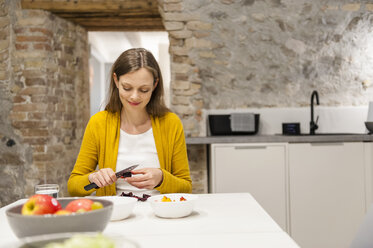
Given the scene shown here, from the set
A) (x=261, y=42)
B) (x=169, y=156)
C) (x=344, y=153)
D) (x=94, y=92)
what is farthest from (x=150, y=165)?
(x=94, y=92)

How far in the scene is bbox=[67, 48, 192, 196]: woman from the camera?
1696 millimetres

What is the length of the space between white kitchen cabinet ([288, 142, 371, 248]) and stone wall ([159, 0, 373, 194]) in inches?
29.4

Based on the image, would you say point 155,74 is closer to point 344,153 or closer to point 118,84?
point 118,84

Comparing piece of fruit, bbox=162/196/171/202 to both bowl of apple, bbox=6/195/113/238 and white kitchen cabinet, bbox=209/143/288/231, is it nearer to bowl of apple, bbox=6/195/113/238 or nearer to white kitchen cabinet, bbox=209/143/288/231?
bowl of apple, bbox=6/195/113/238

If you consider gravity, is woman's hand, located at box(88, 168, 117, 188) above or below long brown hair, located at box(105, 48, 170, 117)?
below

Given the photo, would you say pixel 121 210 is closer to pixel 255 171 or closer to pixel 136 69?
pixel 136 69

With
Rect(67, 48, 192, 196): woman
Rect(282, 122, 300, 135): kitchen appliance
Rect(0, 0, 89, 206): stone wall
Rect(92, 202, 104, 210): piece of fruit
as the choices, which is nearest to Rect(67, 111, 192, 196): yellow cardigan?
Rect(67, 48, 192, 196): woman

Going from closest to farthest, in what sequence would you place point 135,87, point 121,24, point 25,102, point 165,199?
point 165,199 < point 135,87 < point 25,102 < point 121,24

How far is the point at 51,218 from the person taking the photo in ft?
2.43

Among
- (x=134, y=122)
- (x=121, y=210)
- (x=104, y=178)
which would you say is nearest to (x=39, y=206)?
(x=121, y=210)

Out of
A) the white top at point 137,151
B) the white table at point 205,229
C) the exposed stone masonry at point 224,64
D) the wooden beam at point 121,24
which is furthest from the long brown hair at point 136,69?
the wooden beam at point 121,24

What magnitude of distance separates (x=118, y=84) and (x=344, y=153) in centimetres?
195

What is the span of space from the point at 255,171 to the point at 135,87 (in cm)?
150

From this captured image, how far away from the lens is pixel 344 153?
2.79 m
